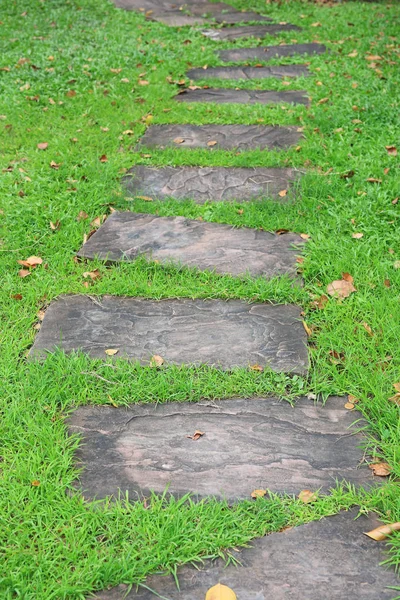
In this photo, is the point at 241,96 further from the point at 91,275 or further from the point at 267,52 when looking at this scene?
the point at 91,275

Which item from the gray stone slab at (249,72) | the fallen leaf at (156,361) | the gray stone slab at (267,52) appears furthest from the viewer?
the gray stone slab at (267,52)

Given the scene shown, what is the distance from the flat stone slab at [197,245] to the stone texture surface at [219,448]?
908 millimetres

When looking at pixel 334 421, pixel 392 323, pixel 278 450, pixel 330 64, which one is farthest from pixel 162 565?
pixel 330 64

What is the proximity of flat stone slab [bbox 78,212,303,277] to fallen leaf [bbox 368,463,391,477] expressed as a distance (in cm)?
115

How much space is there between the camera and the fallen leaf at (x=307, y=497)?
5.92ft

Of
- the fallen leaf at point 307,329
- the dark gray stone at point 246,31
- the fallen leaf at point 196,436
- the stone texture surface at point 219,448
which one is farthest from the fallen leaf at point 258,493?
the dark gray stone at point 246,31

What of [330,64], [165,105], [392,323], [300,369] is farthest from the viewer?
[330,64]

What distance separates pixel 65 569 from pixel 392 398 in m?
1.26

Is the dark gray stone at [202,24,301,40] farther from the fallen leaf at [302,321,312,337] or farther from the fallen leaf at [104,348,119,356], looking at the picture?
the fallen leaf at [104,348,119,356]

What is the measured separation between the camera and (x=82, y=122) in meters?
4.54

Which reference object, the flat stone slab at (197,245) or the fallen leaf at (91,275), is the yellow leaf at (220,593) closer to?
the flat stone slab at (197,245)

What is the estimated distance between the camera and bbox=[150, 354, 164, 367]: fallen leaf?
2.31 m

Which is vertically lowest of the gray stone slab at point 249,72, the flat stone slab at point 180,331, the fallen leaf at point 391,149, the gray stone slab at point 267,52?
the flat stone slab at point 180,331

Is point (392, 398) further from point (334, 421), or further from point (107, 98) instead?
point (107, 98)
